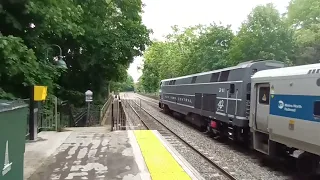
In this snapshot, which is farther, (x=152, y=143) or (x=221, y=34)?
(x=221, y=34)

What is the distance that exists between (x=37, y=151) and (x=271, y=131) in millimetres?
7088

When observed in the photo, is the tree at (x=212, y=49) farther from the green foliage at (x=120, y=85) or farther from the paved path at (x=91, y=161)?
the paved path at (x=91, y=161)

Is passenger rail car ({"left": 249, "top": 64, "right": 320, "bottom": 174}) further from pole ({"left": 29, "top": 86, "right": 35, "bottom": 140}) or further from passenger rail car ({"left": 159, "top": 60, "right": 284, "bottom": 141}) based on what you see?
pole ({"left": 29, "top": 86, "right": 35, "bottom": 140})

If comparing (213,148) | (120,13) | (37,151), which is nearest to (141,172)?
(37,151)

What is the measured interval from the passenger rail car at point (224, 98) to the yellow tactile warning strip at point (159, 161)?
2988mm

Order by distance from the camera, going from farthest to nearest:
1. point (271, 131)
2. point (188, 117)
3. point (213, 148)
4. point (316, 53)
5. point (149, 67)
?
1. point (149, 67)
2. point (316, 53)
3. point (188, 117)
4. point (213, 148)
5. point (271, 131)

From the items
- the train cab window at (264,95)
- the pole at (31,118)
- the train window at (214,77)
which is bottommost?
the pole at (31,118)

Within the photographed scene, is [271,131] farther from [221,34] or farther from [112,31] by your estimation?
[221,34]

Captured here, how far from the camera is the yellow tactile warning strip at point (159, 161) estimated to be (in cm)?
823

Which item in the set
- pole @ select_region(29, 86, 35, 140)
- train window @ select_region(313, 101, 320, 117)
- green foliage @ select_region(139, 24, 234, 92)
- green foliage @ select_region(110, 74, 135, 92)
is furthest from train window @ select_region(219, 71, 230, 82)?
green foliage @ select_region(110, 74, 135, 92)

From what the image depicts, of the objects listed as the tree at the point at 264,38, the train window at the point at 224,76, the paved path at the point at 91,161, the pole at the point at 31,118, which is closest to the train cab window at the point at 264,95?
the train window at the point at 224,76

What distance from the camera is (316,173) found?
8.68 m

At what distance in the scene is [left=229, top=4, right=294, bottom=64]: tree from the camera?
84.4ft

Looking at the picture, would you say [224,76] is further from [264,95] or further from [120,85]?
[120,85]
